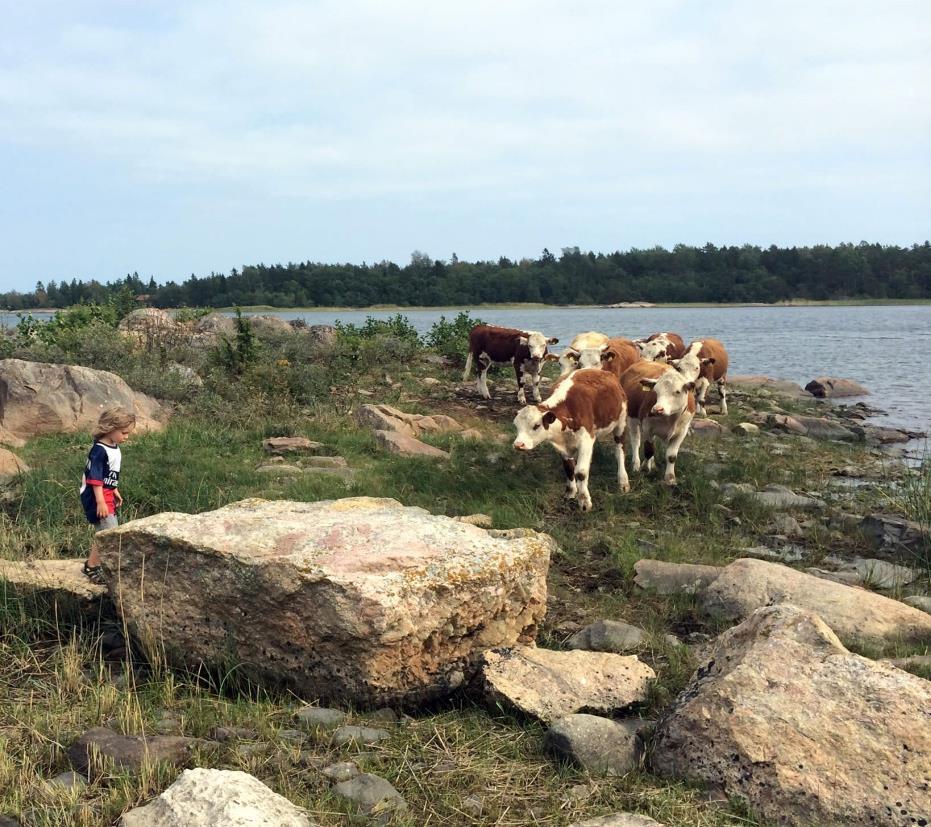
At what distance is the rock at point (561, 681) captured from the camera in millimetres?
4988

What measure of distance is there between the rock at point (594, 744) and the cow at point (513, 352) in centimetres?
1283

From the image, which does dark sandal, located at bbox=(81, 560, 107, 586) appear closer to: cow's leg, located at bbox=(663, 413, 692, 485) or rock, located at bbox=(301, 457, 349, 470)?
rock, located at bbox=(301, 457, 349, 470)

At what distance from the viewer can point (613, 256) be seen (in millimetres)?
111000

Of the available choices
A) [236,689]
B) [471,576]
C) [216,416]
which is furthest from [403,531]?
[216,416]

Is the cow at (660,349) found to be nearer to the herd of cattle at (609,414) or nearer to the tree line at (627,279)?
the herd of cattle at (609,414)

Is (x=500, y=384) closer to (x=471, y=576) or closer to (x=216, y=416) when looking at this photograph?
(x=216, y=416)

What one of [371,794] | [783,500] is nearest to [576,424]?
[783,500]

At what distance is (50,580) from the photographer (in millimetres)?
6250

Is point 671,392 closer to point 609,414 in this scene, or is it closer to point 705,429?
point 609,414

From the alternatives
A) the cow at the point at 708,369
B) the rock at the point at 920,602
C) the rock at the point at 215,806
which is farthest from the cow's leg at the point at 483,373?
the rock at the point at 215,806

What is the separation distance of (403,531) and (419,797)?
187 centimetres

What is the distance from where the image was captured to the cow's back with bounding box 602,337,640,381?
15.8m

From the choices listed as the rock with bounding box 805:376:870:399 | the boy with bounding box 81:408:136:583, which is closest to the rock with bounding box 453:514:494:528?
the boy with bounding box 81:408:136:583

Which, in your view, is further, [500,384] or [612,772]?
[500,384]
